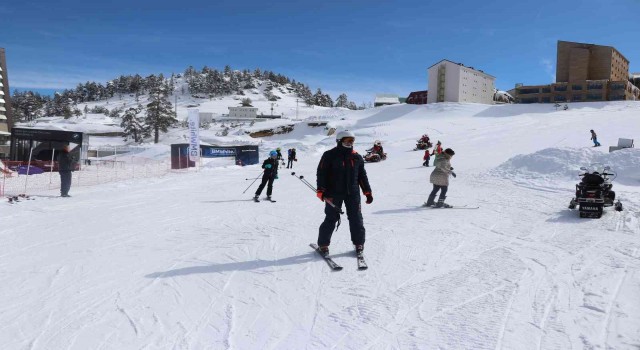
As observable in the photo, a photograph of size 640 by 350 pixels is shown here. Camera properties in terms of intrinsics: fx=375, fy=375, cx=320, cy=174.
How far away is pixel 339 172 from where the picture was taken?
15.2 feet

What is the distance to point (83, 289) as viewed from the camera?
3.97m

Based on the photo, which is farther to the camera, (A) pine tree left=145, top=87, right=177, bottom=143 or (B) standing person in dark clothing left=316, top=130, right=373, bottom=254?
(A) pine tree left=145, top=87, right=177, bottom=143

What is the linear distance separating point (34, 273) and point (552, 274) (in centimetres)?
601

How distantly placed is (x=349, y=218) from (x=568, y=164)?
36.5 feet

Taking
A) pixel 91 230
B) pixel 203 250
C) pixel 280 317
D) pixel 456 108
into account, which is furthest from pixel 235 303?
pixel 456 108

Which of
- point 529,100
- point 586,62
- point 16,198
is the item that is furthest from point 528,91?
point 16,198

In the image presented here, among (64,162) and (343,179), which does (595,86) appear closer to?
(343,179)

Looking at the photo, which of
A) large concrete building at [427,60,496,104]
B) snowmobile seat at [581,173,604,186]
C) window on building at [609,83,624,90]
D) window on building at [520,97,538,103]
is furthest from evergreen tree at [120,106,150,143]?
window on building at [609,83,624,90]

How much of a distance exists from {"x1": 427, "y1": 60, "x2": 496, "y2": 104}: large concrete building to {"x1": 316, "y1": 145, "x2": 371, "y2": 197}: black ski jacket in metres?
75.7

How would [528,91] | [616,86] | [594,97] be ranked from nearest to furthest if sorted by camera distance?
1. [616,86]
2. [594,97]
3. [528,91]

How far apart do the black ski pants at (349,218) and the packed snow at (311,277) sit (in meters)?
0.29

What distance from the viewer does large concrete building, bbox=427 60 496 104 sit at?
7419 centimetres

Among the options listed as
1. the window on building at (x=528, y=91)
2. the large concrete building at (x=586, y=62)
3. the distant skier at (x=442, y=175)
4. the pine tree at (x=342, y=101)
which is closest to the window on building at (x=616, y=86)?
the large concrete building at (x=586, y=62)

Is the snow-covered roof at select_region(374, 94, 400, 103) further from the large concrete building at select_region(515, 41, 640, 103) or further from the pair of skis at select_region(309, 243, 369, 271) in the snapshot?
the pair of skis at select_region(309, 243, 369, 271)
